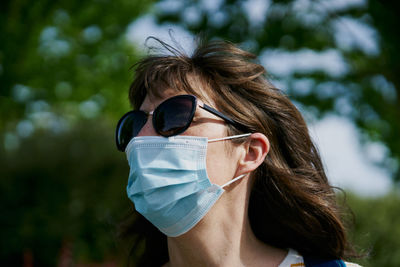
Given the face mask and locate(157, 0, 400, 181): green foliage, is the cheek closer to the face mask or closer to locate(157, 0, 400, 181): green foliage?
the face mask

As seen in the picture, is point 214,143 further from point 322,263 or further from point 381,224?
point 381,224

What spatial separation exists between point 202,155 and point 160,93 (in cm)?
47

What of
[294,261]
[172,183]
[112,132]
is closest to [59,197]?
[112,132]

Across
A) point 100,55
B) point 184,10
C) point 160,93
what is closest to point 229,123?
point 160,93

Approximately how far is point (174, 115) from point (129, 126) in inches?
14.8

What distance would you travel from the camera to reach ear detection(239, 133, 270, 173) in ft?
9.10

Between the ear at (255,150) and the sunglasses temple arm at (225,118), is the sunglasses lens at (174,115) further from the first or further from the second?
the ear at (255,150)

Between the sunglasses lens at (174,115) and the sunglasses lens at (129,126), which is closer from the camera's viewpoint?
the sunglasses lens at (174,115)

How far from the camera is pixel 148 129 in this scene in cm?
274

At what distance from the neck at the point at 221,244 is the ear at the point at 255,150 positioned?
0.81 feet

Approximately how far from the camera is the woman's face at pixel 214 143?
2658 millimetres

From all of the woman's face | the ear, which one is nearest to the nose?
the woman's face

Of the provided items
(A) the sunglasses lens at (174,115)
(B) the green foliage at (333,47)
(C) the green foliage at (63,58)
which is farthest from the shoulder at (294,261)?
(C) the green foliage at (63,58)

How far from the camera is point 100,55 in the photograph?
50.0ft
